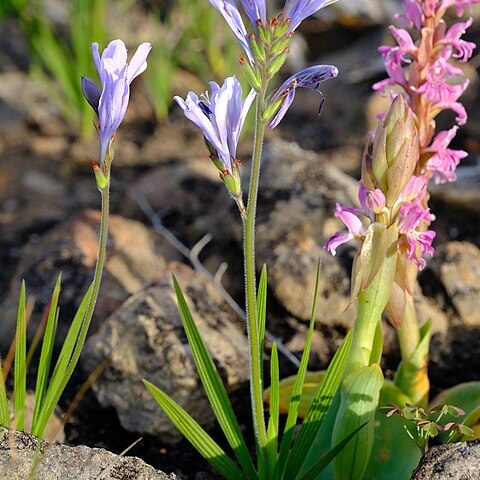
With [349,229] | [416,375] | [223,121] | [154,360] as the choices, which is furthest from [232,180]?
[154,360]

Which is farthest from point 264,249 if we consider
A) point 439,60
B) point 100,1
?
point 100,1

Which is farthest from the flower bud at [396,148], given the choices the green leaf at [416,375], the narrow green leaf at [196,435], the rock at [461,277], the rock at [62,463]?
the rock at [461,277]

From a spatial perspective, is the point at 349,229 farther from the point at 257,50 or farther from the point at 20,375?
the point at 20,375

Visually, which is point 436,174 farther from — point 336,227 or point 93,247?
point 93,247

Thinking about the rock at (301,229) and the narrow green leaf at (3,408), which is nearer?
the narrow green leaf at (3,408)

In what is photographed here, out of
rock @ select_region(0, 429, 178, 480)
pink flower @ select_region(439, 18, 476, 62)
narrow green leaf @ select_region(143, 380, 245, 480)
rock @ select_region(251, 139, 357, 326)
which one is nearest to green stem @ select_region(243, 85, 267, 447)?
narrow green leaf @ select_region(143, 380, 245, 480)

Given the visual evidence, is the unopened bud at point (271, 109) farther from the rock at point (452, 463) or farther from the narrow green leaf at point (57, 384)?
the rock at point (452, 463)

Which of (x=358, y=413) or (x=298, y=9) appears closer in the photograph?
(x=298, y=9)
